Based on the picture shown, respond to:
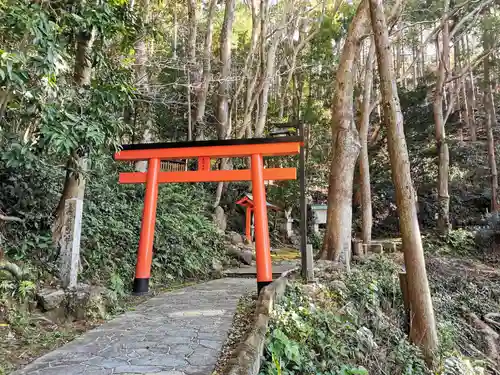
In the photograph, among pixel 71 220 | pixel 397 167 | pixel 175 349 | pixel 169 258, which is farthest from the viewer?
pixel 169 258

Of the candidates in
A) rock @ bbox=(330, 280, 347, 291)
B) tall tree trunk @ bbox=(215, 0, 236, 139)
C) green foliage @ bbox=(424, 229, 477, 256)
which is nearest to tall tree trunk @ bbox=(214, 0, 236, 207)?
tall tree trunk @ bbox=(215, 0, 236, 139)

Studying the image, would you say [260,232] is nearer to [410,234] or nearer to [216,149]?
[216,149]

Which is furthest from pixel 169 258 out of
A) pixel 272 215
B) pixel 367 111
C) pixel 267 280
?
pixel 272 215

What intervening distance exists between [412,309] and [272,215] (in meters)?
14.3

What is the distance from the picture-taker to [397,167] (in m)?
6.34

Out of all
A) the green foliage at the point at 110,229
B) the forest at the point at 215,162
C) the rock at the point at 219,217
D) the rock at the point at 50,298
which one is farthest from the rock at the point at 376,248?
the rock at the point at 50,298

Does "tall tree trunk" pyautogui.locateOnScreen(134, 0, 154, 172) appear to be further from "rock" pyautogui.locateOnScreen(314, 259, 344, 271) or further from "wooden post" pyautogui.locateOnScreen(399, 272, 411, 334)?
"wooden post" pyautogui.locateOnScreen(399, 272, 411, 334)

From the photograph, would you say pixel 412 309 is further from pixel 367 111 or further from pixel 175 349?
pixel 367 111

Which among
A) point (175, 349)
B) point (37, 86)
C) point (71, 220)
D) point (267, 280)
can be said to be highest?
point (37, 86)

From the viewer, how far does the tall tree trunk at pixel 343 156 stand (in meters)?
9.71

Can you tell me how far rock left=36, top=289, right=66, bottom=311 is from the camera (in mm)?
5075

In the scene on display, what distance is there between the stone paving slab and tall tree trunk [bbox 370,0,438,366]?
3.10 m

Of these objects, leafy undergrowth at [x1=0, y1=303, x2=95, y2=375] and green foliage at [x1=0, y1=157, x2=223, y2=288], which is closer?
leafy undergrowth at [x1=0, y1=303, x2=95, y2=375]

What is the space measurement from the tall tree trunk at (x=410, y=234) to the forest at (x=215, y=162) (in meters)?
0.02
